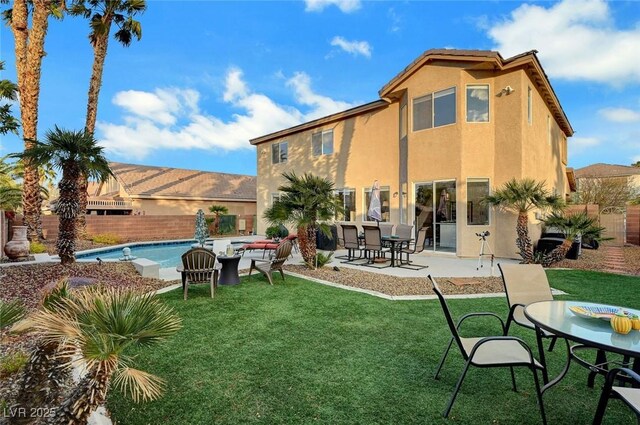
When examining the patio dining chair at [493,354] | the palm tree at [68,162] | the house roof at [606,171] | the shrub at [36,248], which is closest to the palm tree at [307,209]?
the palm tree at [68,162]

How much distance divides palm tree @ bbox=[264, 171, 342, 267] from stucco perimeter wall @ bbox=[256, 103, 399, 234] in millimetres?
5859

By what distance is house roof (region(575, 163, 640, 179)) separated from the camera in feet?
105

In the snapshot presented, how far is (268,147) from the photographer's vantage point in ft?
69.9

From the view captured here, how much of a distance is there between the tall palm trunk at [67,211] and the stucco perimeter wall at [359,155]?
11313 millimetres

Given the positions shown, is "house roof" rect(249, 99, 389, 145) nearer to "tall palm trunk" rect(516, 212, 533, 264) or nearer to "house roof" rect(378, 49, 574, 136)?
"house roof" rect(378, 49, 574, 136)

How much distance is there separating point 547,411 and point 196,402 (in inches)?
128

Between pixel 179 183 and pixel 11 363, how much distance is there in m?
26.1

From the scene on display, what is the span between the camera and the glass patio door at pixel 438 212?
12.2m

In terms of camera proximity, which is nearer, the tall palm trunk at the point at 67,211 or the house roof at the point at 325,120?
the tall palm trunk at the point at 67,211

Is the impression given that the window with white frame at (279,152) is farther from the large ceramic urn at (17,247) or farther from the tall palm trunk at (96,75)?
the large ceramic urn at (17,247)

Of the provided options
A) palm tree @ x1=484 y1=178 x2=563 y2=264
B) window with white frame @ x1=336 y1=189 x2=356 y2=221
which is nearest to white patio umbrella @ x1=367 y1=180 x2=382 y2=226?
window with white frame @ x1=336 y1=189 x2=356 y2=221

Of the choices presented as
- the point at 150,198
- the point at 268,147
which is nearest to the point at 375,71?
the point at 268,147

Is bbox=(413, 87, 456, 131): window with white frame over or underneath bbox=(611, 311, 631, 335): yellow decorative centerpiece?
over

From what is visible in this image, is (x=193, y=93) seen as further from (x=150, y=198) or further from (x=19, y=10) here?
(x=19, y=10)
